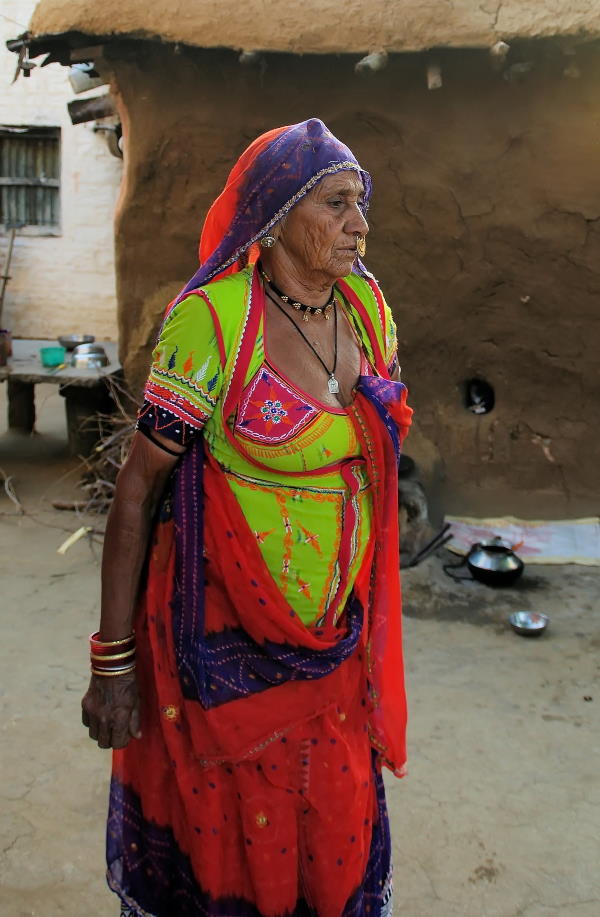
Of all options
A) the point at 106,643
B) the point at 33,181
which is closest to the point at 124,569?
the point at 106,643

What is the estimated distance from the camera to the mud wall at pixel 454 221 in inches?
197

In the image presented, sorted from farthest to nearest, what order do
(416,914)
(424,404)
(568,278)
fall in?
1. (424,404)
2. (568,278)
3. (416,914)

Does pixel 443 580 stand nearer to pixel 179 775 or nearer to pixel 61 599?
pixel 61 599

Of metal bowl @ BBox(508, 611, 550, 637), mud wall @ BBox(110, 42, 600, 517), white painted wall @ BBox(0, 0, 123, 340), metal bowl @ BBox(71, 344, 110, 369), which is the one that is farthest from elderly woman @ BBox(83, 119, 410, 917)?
white painted wall @ BBox(0, 0, 123, 340)

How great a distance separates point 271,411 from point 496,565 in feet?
11.6

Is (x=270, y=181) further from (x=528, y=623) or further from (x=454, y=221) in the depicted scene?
(x=454, y=221)

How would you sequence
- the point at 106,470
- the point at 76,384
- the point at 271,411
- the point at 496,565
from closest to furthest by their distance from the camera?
the point at 271,411 < the point at 496,565 < the point at 106,470 < the point at 76,384

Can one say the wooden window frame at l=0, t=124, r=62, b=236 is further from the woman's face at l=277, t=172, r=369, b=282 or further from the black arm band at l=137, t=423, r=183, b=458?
the black arm band at l=137, t=423, r=183, b=458

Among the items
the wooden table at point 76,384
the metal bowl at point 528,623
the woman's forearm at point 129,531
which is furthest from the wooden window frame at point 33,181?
the woman's forearm at point 129,531

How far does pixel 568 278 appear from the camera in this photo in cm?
543

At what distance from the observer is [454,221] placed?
5.36 metres

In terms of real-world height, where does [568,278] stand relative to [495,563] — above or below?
above

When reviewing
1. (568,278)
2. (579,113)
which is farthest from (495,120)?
(568,278)

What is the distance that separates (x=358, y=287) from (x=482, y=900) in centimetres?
187
